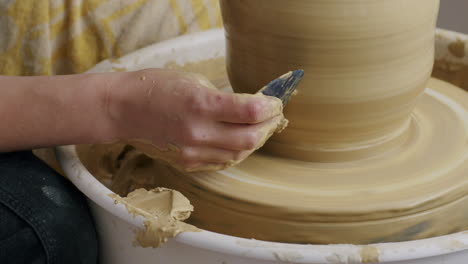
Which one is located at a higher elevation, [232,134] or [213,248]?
[232,134]

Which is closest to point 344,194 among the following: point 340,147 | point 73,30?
point 340,147

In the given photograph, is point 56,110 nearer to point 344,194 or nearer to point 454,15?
point 344,194

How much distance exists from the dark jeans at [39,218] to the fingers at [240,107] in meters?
0.30

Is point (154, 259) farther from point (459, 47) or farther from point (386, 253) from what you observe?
point (459, 47)

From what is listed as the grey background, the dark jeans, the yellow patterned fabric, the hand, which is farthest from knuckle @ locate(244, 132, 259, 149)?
the grey background

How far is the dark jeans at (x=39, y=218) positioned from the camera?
1.01 meters

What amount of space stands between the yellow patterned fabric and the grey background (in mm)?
1237

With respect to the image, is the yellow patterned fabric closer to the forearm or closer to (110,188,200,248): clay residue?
the forearm

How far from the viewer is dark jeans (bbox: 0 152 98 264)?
101cm

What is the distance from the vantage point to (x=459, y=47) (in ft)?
5.00

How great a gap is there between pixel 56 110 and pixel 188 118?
0.23 metres

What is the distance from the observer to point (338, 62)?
3.36 ft

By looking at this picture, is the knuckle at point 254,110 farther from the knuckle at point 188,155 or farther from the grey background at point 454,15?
the grey background at point 454,15

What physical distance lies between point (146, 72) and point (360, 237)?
0.42 metres
